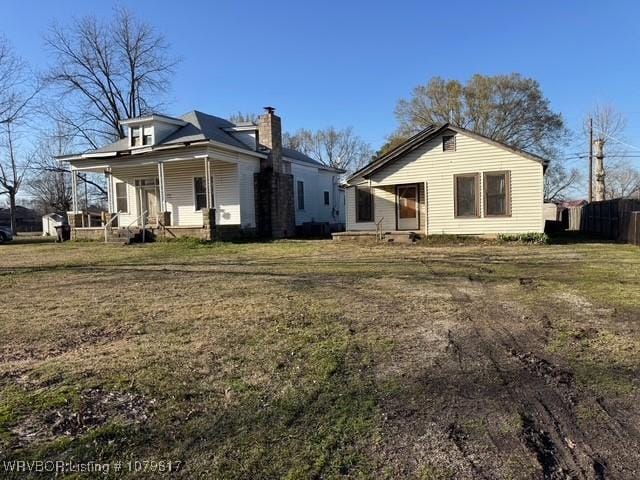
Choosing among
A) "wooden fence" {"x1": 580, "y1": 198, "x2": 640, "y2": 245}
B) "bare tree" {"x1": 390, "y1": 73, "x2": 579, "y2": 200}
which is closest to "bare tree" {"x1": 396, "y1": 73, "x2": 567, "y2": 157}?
"bare tree" {"x1": 390, "y1": 73, "x2": 579, "y2": 200}

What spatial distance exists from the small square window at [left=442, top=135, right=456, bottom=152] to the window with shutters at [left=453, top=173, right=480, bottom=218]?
973 mm

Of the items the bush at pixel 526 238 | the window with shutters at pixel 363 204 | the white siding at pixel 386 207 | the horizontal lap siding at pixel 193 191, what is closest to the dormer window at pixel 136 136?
the horizontal lap siding at pixel 193 191

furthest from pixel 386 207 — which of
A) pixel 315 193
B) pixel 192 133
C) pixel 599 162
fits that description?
pixel 599 162

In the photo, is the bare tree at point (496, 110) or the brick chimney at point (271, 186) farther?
the bare tree at point (496, 110)

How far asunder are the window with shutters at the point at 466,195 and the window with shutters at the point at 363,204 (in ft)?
12.0

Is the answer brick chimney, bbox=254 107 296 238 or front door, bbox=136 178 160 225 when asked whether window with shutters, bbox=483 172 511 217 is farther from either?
front door, bbox=136 178 160 225

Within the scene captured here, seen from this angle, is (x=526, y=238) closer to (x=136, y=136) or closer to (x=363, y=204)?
(x=363, y=204)

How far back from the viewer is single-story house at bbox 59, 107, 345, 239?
1925 centimetres

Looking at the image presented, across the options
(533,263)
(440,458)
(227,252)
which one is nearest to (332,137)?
(227,252)

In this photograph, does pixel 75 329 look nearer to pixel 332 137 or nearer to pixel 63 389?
pixel 63 389

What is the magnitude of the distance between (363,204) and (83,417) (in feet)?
54.0

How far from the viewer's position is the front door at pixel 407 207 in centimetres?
1848

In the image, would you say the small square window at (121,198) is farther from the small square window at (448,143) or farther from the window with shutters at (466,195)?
the window with shutters at (466,195)

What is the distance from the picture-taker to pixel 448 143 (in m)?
16.5
